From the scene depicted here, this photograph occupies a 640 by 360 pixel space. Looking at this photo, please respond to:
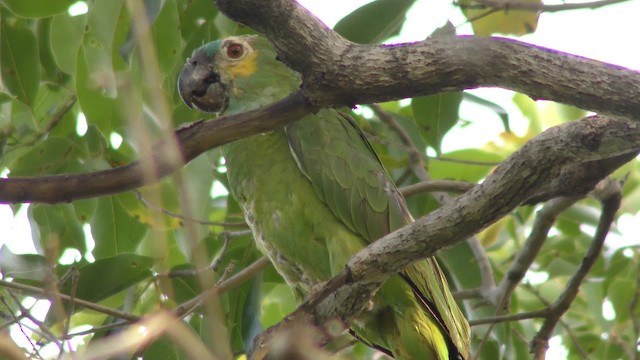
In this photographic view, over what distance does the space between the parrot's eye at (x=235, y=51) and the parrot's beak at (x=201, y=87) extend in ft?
0.33

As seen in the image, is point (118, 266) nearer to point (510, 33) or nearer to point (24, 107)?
point (24, 107)

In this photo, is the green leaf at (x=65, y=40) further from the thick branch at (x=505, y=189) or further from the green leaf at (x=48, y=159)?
the thick branch at (x=505, y=189)

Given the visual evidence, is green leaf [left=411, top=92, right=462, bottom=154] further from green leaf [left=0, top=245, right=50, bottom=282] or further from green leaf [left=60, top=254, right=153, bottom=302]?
green leaf [left=0, top=245, right=50, bottom=282]

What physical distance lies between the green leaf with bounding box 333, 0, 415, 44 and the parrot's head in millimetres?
461

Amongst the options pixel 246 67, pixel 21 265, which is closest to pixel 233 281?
pixel 21 265

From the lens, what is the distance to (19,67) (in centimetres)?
300

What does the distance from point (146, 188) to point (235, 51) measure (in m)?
1.15

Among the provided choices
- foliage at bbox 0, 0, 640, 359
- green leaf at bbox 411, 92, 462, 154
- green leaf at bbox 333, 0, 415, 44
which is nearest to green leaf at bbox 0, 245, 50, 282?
foliage at bbox 0, 0, 640, 359

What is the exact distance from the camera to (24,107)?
10.1 feet

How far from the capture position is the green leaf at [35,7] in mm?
2613

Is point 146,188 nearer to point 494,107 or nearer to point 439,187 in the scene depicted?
point 439,187

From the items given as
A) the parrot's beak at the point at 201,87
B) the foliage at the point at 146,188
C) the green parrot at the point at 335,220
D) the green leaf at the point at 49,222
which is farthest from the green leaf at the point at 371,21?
the green leaf at the point at 49,222

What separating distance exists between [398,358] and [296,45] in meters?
1.40

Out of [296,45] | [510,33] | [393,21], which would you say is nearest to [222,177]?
[393,21]
